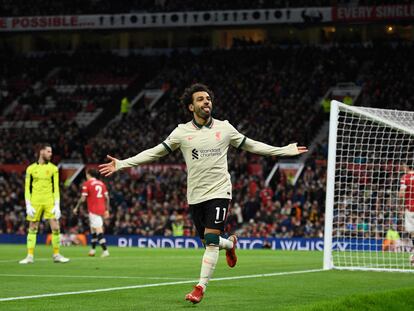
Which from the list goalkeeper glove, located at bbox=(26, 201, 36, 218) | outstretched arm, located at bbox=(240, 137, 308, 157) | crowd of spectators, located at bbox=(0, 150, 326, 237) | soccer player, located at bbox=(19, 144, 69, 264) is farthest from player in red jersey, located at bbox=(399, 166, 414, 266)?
crowd of spectators, located at bbox=(0, 150, 326, 237)

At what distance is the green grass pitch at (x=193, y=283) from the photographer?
385 inches

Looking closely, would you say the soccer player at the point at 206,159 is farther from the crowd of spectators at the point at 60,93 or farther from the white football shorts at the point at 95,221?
the crowd of spectators at the point at 60,93

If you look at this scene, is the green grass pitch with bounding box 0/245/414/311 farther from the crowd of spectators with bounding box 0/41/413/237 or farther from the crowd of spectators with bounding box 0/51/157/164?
the crowd of spectators with bounding box 0/51/157/164

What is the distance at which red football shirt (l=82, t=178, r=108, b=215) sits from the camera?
933 inches

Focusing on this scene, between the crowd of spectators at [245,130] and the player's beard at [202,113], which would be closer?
the player's beard at [202,113]

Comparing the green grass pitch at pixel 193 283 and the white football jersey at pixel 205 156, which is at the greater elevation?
the white football jersey at pixel 205 156

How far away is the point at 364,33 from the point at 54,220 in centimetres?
3534

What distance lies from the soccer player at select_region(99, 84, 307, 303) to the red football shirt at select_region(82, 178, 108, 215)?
43.7 ft

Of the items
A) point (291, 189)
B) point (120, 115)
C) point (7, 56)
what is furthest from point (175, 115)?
point (7, 56)

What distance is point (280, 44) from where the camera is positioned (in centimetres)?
5078

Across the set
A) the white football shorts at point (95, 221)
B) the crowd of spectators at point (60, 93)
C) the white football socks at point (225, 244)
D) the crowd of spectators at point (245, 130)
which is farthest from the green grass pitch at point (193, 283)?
the crowd of spectators at point (60, 93)

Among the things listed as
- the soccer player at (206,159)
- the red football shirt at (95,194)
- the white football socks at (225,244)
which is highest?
the soccer player at (206,159)

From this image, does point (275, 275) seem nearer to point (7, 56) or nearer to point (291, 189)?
point (291, 189)

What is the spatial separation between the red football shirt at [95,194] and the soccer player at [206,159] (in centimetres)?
1333
